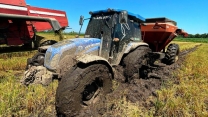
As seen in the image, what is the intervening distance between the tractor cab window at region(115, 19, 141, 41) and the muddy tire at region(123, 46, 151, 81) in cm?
46

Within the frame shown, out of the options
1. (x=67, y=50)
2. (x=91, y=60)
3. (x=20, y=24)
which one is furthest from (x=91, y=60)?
(x=20, y=24)

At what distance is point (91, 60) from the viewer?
3084 mm

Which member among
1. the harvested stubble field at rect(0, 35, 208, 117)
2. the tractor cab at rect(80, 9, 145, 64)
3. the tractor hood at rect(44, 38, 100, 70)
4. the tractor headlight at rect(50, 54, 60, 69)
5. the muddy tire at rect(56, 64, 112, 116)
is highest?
the tractor cab at rect(80, 9, 145, 64)

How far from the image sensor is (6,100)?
10.9 feet

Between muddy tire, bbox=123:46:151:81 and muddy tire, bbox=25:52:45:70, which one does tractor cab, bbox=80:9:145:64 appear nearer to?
muddy tire, bbox=123:46:151:81

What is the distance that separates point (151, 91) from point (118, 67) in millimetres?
952

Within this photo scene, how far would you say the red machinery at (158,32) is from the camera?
24.7 feet

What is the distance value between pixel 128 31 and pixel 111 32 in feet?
2.10

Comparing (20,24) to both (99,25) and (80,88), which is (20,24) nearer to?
(99,25)

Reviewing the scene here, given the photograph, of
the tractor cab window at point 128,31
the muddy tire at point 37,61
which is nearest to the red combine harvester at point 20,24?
the muddy tire at point 37,61

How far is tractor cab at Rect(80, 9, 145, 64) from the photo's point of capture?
4445mm

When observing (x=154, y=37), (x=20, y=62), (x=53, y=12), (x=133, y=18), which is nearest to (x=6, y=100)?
(x=133, y=18)

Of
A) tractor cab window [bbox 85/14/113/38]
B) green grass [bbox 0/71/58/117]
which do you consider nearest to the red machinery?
tractor cab window [bbox 85/14/113/38]

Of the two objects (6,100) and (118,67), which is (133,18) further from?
(6,100)
